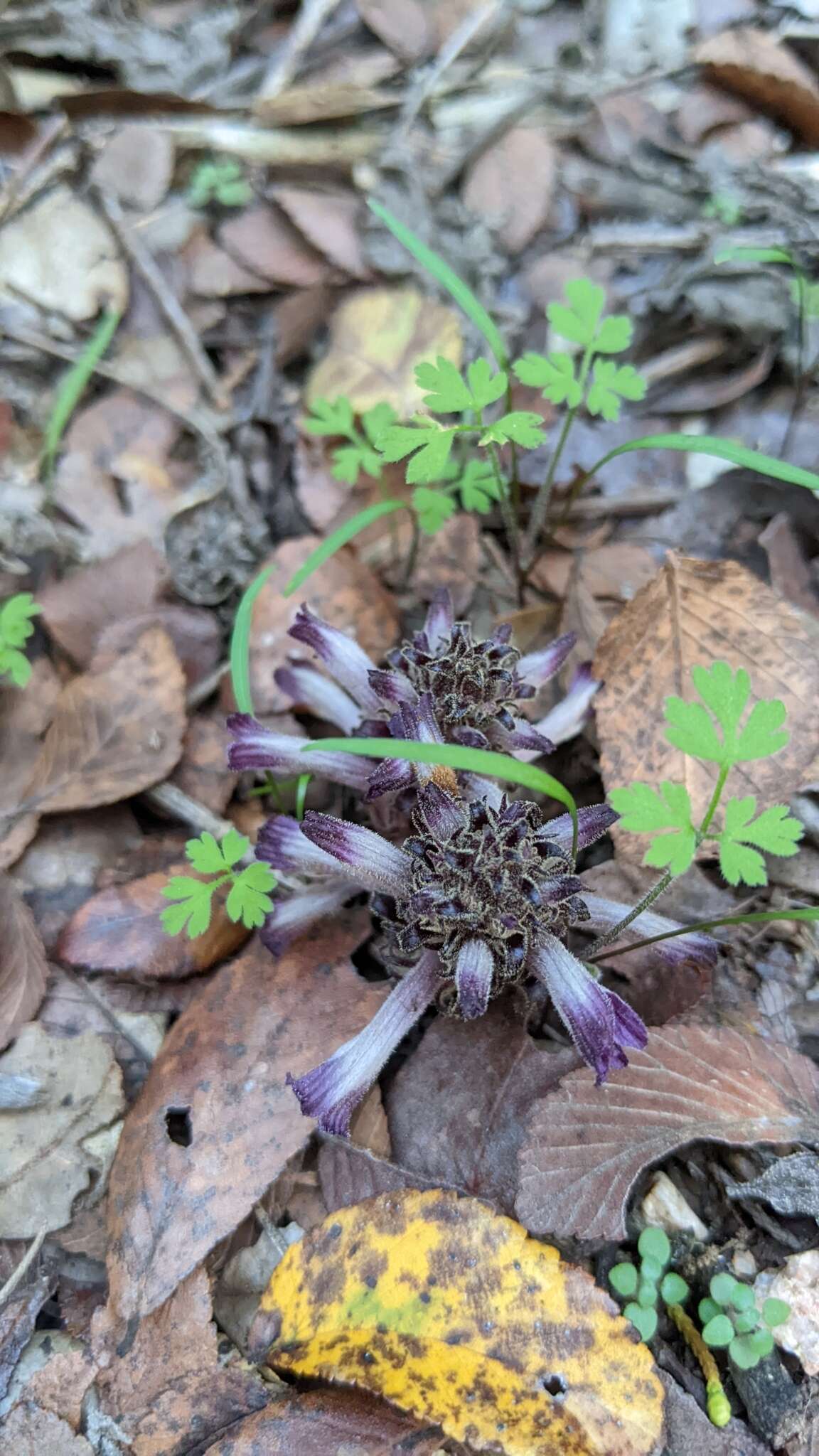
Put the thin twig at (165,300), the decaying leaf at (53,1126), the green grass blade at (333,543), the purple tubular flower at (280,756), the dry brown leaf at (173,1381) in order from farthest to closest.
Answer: the thin twig at (165,300) → the green grass blade at (333,543) → the purple tubular flower at (280,756) → the decaying leaf at (53,1126) → the dry brown leaf at (173,1381)

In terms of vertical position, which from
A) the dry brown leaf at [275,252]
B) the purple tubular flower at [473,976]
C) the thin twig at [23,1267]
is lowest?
the thin twig at [23,1267]

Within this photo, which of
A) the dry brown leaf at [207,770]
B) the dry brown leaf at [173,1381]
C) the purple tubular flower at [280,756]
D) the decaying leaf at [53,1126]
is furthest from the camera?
the dry brown leaf at [207,770]

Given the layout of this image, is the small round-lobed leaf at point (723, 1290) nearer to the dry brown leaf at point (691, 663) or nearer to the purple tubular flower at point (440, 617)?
the dry brown leaf at point (691, 663)

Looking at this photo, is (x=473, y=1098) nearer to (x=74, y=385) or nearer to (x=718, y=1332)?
(x=718, y=1332)

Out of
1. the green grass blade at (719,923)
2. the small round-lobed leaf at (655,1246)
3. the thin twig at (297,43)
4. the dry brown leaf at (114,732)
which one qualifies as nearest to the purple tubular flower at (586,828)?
the green grass blade at (719,923)

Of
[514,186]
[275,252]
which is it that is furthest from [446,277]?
[514,186]

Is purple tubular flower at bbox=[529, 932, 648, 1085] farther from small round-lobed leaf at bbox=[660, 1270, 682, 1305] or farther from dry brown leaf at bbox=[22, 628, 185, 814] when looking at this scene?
dry brown leaf at bbox=[22, 628, 185, 814]

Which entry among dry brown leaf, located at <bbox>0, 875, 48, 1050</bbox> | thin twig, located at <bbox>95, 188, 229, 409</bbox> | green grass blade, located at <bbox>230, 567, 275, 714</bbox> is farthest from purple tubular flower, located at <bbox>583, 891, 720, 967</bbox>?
thin twig, located at <bbox>95, 188, 229, 409</bbox>
